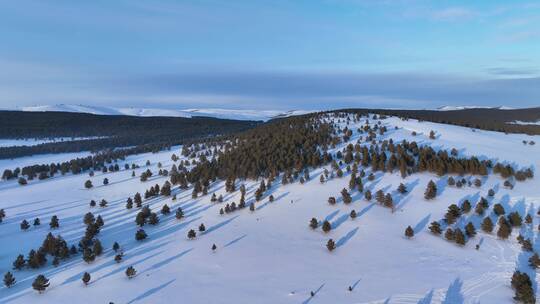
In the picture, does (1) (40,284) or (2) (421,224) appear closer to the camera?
(1) (40,284)

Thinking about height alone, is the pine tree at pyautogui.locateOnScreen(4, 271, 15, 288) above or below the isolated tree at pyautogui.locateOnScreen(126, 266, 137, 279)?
below

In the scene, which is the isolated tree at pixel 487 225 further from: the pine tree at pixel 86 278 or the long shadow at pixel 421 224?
the pine tree at pixel 86 278

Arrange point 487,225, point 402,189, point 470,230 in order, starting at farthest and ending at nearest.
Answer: point 402,189
point 487,225
point 470,230

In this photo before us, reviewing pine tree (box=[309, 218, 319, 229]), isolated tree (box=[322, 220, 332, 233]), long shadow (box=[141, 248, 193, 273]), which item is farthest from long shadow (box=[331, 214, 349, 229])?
long shadow (box=[141, 248, 193, 273])

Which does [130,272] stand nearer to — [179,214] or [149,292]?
[149,292]

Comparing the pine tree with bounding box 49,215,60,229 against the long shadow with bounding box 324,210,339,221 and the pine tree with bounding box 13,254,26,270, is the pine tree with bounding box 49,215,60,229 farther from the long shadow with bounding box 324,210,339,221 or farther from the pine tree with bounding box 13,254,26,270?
the long shadow with bounding box 324,210,339,221

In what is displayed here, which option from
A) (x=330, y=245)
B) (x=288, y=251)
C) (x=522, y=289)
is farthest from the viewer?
(x=288, y=251)

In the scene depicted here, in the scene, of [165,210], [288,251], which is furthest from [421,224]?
[165,210]
